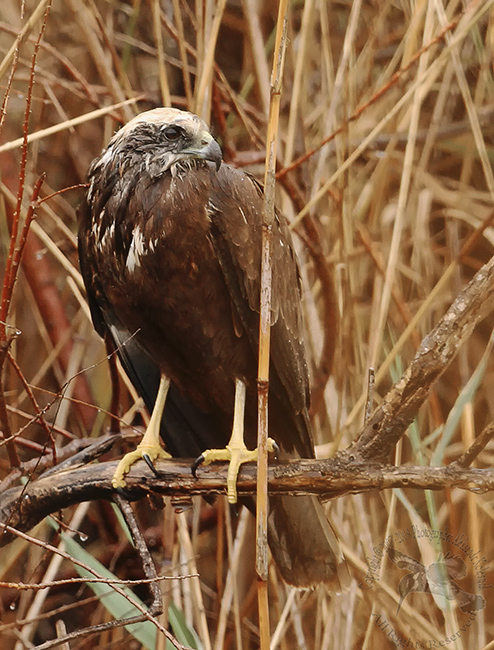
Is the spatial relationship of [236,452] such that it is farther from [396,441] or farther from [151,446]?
[396,441]

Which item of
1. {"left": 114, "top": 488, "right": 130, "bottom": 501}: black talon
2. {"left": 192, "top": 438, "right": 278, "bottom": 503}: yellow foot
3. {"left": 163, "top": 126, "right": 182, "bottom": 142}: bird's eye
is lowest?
{"left": 114, "top": 488, "right": 130, "bottom": 501}: black talon

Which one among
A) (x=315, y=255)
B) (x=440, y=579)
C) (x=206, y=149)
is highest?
(x=206, y=149)

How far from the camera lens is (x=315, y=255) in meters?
1.92

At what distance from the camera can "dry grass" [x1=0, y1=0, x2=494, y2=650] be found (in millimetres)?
1674

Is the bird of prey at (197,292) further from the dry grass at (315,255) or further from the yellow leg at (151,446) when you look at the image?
the dry grass at (315,255)

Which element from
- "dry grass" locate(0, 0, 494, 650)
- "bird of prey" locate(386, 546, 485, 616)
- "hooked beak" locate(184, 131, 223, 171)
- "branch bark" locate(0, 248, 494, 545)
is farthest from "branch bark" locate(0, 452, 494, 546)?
"hooked beak" locate(184, 131, 223, 171)

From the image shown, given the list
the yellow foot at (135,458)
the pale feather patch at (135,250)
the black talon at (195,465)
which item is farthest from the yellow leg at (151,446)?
the pale feather patch at (135,250)

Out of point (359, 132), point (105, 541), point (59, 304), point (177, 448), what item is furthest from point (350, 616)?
point (359, 132)

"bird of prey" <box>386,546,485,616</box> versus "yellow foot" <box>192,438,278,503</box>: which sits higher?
"yellow foot" <box>192,438,278,503</box>

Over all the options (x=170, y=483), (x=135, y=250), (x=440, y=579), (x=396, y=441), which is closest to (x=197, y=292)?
(x=135, y=250)

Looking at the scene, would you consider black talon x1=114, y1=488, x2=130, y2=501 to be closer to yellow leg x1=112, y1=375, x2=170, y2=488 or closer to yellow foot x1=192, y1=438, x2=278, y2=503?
yellow leg x1=112, y1=375, x2=170, y2=488

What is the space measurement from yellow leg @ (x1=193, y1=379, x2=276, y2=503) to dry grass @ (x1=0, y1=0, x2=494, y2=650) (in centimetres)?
24

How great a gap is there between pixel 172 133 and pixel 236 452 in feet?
2.22

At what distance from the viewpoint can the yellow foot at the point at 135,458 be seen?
59.7 inches
